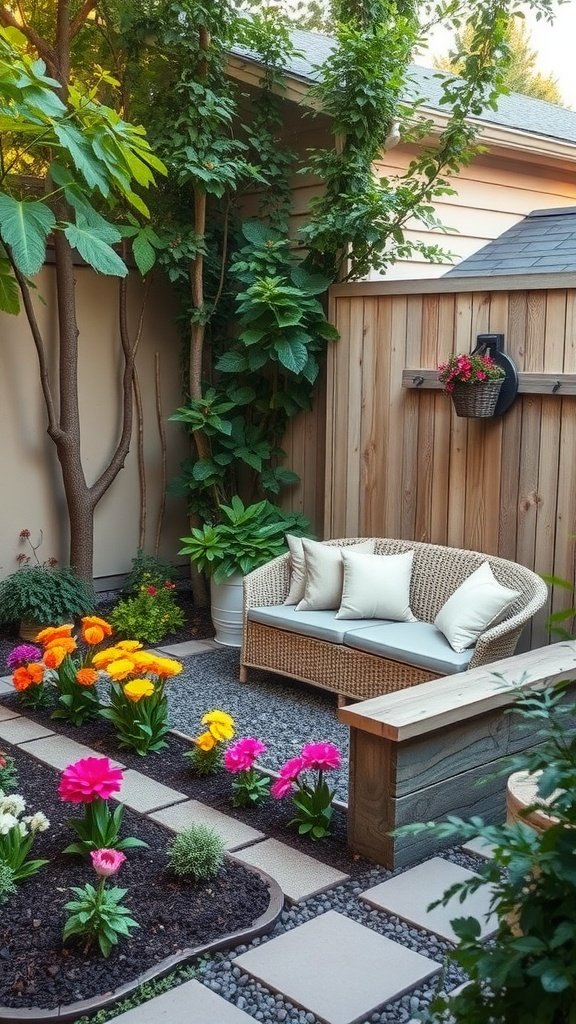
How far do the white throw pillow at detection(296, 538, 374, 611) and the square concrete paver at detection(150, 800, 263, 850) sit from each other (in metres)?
1.64

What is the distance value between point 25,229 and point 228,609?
2.55 meters

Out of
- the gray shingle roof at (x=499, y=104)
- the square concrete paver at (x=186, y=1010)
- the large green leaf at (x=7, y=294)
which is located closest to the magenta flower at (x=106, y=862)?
the square concrete paver at (x=186, y=1010)

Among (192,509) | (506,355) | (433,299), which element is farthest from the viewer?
(192,509)

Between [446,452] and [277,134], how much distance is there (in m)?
2.63

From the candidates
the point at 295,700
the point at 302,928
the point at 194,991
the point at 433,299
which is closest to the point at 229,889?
the point at 302,928

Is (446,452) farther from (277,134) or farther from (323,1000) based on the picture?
(323,1000)

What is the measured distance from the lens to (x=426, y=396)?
5.13 m

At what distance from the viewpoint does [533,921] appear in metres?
1.31

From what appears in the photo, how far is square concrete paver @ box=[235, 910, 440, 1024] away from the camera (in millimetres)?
2342

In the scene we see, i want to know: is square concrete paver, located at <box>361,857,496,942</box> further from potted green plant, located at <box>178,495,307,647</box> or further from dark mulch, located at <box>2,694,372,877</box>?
potted green plant, located at <box>178,495,307,647</box>

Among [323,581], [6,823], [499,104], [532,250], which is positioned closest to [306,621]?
[323,581]

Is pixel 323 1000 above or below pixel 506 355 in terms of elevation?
below

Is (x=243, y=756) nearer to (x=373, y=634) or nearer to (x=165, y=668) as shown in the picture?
(x=165, y=668)

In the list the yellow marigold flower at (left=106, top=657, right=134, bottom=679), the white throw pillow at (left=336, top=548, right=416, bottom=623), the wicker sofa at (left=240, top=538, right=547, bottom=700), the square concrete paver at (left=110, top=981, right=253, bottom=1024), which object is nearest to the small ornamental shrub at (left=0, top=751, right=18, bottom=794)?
the yellow marigold flower at (left=106, top=657, right=134, bottom=679)
